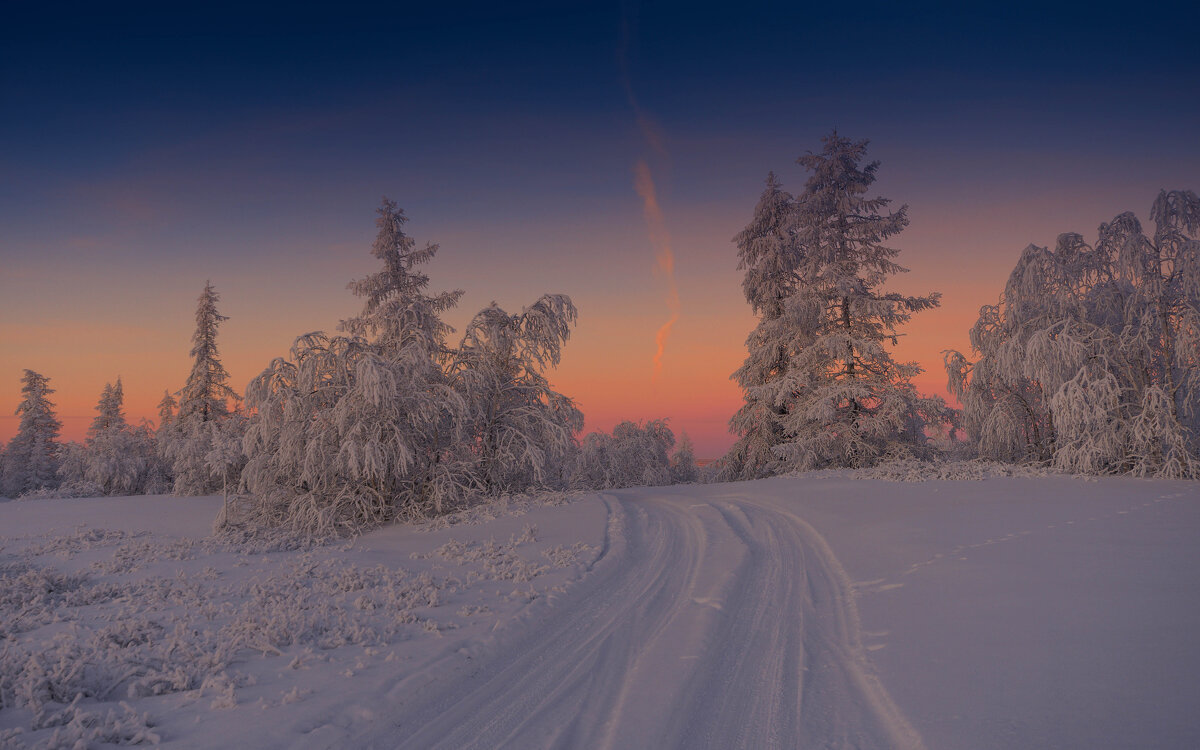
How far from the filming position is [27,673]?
416cm

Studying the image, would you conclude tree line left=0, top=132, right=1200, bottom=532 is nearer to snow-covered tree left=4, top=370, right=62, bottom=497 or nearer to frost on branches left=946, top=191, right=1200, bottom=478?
frost on branches left=946, top=191, right=1200, bottom=478

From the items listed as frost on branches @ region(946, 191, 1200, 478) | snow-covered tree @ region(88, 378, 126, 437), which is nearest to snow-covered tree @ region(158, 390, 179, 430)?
snow-covered tree @ region(88, 378, 126, 437)

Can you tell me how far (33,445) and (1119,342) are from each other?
54.1 meters

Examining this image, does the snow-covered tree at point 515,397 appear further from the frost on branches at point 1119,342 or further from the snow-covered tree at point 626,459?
the snow-covered tree at point 626,459

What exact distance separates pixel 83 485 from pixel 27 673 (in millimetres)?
29878

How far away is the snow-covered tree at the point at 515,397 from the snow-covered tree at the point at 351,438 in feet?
2.95

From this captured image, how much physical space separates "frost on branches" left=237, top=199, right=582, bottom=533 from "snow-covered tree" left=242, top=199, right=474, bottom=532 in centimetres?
3

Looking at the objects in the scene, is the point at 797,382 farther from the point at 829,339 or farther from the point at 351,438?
the point at 351,438

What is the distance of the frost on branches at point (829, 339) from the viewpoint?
20.3m

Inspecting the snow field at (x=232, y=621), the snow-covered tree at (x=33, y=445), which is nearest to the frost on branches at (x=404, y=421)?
the snow field at (x=232, y=621)

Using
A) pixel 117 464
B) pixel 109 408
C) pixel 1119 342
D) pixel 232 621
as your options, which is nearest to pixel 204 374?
pixel 117 464

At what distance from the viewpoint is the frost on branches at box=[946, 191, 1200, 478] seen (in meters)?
13.2

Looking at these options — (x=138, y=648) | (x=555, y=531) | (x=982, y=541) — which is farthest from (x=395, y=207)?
(x=982, y=541)

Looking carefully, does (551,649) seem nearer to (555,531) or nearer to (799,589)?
(799,589)
